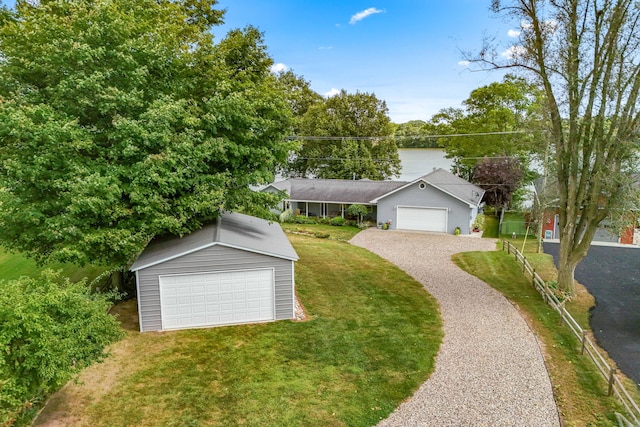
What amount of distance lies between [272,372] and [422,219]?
2019 cm

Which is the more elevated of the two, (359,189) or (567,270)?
(359,189)

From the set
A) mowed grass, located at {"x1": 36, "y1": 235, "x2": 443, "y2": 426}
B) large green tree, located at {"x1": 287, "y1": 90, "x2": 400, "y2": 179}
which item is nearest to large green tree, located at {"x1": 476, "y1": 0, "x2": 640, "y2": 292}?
mowed grass, located at {"x1": 36, "y1": 235, "x2": 443, "y2": 426}

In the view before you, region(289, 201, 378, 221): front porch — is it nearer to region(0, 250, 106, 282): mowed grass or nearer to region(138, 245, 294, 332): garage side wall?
region(0, 250, 106, 282): mowed grass

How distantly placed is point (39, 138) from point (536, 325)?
15.2 m

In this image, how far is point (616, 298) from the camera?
48.3ft

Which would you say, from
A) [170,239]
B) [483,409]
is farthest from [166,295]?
[483,409]

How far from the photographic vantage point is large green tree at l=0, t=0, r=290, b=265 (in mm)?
10469

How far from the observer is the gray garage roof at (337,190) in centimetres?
3058

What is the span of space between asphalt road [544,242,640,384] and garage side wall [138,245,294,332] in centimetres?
943

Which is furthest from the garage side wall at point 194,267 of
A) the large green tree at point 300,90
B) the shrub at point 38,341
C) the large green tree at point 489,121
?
the large green tree at point 300,90

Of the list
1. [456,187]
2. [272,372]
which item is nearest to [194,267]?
[272,372]

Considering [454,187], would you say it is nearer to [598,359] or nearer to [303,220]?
[303,220]

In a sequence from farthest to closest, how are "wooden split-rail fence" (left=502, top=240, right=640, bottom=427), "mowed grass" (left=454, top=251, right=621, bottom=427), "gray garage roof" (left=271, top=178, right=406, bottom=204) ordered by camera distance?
"gray garage roof" (left=271, top=178, right=406, bottom=204), "mowed grass" (left=454, top=251, right=621, bottom=427), "wooden split-rail fence" (left=502, top=240, right=640, bottom=427)

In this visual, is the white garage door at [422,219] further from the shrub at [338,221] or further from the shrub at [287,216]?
the shrub at [287,216]
